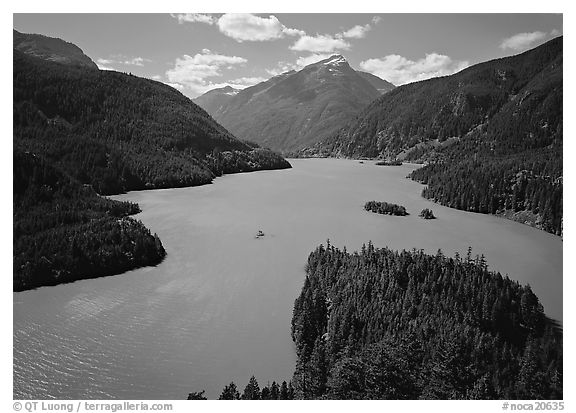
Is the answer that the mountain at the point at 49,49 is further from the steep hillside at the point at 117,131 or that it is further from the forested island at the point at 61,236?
the forested island at the point at 61,236

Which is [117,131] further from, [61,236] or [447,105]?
[447,105]

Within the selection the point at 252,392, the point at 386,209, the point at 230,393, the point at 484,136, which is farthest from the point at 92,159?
the point at 484,136

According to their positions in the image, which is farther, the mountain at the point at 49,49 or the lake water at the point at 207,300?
the mountain at the point at 49,49

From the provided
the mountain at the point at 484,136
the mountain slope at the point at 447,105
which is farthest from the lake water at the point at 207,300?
the mountain slope at the point at 447,105

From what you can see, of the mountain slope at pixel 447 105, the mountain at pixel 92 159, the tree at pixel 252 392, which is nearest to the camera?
the tree at pixel 252 392

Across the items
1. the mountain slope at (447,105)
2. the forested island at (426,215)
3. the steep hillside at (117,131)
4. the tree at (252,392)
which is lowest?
the tree at (252,392)

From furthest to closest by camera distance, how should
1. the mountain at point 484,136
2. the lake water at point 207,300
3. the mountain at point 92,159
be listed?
the mountain at point 484,136
the mountain at point 92,159
the lake water at point 207,300

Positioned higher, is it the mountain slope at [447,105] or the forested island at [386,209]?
the mountain slope at [447,105]
